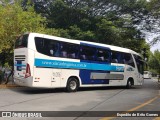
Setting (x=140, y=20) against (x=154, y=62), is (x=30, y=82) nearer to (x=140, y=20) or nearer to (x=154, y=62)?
(x=140, y=20)

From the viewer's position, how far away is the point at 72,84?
1777 centimetres

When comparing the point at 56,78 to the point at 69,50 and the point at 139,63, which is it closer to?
the point at 69,50

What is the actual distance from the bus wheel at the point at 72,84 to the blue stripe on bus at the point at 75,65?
814 mm

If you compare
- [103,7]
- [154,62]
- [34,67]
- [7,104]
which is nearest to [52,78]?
[34,67]

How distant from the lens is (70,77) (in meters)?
17.7

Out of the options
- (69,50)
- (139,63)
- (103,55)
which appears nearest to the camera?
(69,50)

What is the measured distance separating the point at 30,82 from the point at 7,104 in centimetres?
368

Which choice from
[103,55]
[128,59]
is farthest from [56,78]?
[128,59]

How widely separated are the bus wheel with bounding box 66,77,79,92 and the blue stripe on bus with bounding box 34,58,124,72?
0.81 metres

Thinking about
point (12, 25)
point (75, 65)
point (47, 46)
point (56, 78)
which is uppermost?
point (12, 25)

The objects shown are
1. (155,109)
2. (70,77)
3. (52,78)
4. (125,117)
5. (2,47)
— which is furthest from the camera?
(2,47)

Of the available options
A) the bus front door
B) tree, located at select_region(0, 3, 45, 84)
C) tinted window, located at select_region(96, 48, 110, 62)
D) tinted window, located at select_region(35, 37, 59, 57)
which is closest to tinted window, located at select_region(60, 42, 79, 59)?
tinted window, located at select_region(35, 37, 59, 57)

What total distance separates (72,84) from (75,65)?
120cm

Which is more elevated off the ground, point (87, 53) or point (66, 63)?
point (87, 53)
